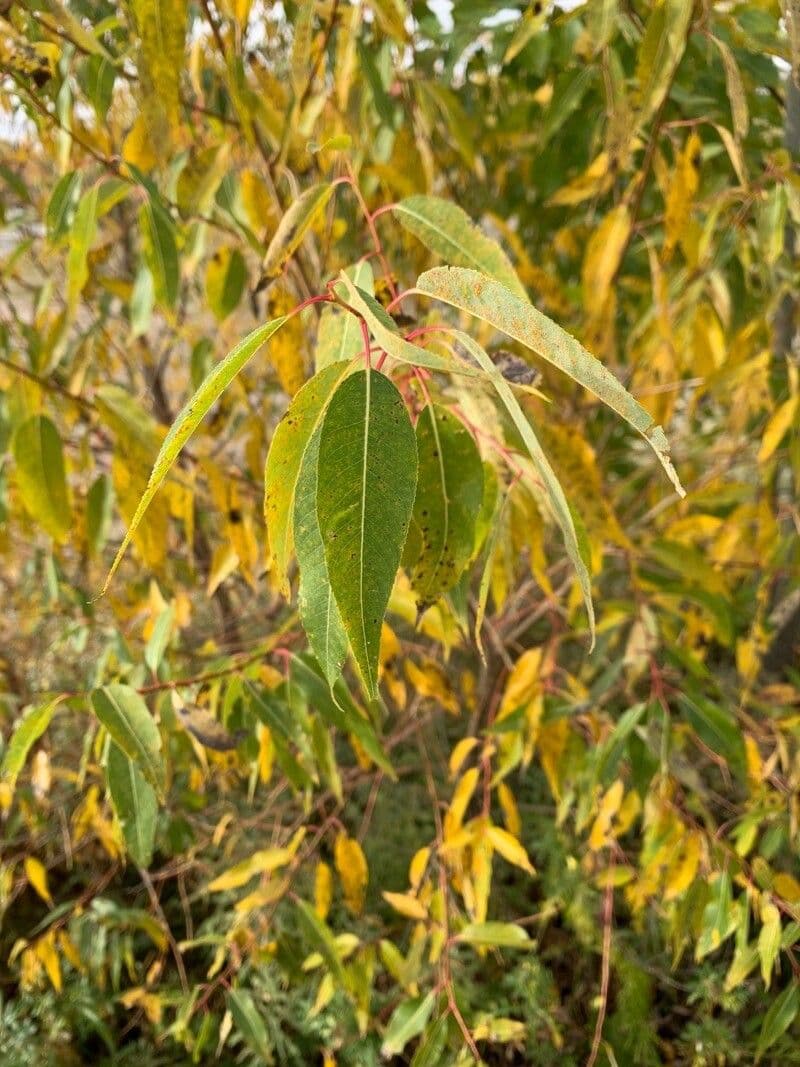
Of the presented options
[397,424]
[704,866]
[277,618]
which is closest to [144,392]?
Result: [277,618]

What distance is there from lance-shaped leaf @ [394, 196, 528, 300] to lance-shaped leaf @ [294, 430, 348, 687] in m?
0.18

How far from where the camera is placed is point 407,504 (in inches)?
12.6

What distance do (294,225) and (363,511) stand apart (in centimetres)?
25

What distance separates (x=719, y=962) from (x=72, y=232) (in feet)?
4.71

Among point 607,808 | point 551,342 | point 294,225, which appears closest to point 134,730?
point 294,225

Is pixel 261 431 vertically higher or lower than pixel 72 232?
lower

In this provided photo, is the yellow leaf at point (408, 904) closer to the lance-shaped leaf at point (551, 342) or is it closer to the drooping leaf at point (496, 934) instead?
the drooping leaf at point (496, 934)

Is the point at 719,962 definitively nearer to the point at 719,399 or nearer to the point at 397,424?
the point at 719,399

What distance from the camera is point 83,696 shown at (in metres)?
0.71

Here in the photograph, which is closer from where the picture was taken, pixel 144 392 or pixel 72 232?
pixel 72 232

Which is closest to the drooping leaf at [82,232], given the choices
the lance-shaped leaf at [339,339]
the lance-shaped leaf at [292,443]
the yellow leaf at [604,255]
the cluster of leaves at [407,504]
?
the cluster of leaves at [407,504]

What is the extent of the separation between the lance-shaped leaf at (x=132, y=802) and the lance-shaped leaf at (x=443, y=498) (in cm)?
33

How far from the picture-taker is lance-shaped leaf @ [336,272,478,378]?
27 centimetres

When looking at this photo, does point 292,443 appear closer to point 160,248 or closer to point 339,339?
point 339,339
